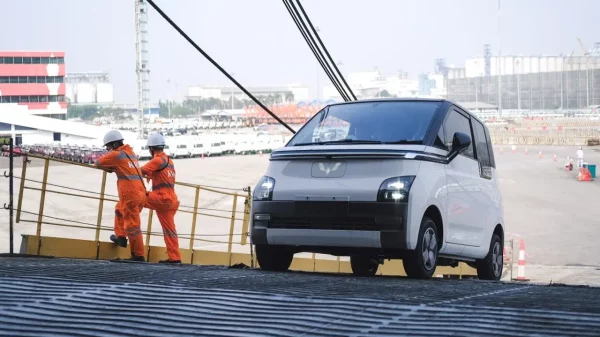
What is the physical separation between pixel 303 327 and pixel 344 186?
3391 mm

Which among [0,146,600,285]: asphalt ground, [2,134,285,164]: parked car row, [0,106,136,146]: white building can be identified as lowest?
[0,146,600,285]: asphalt ground

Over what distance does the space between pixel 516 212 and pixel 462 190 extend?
2820 cm

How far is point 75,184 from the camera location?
51.8 meters

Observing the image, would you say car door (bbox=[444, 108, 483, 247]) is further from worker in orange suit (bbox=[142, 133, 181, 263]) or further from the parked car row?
the parked car row

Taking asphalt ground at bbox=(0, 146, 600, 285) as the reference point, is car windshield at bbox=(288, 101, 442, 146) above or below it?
above

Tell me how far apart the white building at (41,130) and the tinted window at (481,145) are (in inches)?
3603

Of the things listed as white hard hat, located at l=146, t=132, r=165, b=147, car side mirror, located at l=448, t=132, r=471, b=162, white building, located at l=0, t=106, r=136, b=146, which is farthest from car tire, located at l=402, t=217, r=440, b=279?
white building, located at l=0, t=106, r=136, b=146

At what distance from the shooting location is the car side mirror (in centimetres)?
882

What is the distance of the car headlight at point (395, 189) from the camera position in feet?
26.0

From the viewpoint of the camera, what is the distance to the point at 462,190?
9.23m

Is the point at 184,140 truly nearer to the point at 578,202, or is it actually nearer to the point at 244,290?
the point at 578,202

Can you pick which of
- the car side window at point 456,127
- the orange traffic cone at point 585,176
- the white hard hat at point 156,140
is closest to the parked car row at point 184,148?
the orange traffic cone at point 585,176

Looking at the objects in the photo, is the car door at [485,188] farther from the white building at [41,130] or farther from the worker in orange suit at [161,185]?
the white building at [41,130]

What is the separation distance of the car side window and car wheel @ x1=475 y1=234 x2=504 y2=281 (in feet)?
4.05
